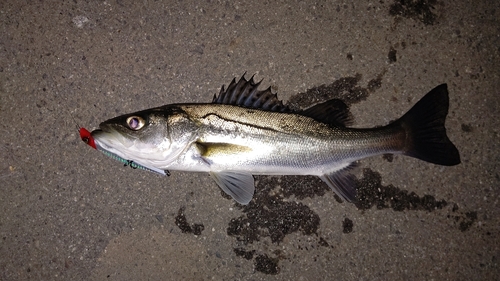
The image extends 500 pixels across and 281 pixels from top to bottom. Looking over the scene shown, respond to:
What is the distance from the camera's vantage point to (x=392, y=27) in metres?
3.37

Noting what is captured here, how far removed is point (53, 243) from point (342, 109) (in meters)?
3.00

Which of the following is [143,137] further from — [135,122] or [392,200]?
[392,200]

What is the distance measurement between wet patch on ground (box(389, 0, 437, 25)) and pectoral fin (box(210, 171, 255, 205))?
2.19m

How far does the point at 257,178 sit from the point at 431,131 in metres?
1.57

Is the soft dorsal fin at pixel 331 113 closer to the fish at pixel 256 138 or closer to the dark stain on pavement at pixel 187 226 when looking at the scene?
the fish at pixel 256 138

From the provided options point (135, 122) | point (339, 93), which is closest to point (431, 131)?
point (339, 93)

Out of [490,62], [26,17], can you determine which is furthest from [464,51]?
[26,17]

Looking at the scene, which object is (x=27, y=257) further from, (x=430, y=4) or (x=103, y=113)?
(x=430, y=4)

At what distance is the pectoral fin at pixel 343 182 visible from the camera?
2977 mm

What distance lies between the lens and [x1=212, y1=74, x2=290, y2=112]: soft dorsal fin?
114 inches

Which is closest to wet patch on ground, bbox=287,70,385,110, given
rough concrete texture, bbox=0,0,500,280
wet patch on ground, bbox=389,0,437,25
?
rough concrete texture, bbox=0,0,500,280

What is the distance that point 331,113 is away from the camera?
2.92 meters

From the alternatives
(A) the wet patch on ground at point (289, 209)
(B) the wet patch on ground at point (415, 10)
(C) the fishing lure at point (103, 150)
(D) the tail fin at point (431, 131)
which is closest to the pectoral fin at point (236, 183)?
(A) the wet patch on ground at point (289, 209)

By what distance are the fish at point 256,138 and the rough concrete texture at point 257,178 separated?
1.33ft
